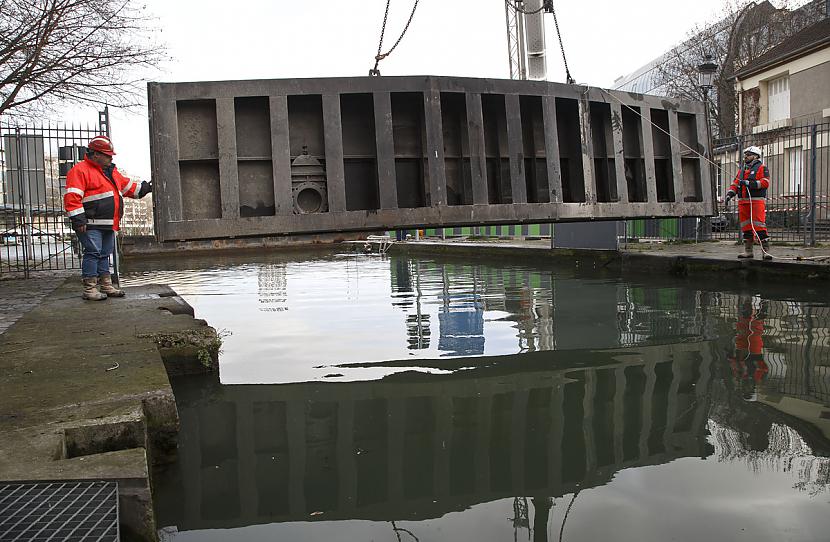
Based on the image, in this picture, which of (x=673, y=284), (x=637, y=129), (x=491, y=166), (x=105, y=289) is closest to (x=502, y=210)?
(x=491, y=166)

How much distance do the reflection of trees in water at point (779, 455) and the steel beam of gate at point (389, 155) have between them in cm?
349

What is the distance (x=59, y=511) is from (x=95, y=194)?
18.7ft

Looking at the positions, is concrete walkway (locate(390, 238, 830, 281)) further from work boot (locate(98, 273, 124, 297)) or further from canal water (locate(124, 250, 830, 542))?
work boot (locate(98, 273, 124, 297))

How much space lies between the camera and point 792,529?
2.41m

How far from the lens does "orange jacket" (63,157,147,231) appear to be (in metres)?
6.86

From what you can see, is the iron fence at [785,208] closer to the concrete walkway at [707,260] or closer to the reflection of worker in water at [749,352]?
the concrete walkway at [707,260]

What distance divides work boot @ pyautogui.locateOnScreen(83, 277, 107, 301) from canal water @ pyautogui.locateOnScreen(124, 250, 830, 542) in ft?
4.55

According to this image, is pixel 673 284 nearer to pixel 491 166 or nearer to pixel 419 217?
pixel 491 166

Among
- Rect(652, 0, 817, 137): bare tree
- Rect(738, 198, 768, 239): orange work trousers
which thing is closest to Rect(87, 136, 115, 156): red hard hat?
Rect(738, 198, 768, 239): orange work trousers

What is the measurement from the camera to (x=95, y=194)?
711cm

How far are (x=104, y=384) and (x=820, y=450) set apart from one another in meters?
3.41

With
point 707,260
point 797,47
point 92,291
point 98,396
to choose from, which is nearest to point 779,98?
point 797,47

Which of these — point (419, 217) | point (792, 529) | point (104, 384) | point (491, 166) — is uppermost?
point (491, 166)

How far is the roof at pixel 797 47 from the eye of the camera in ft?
71.5
